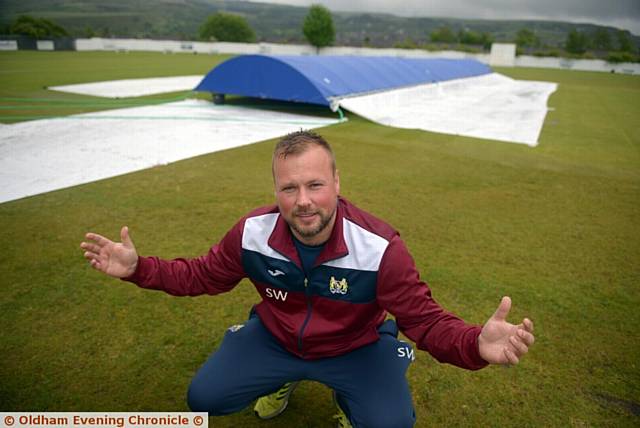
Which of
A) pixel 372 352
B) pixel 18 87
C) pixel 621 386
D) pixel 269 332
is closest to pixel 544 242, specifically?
pixel 621 386

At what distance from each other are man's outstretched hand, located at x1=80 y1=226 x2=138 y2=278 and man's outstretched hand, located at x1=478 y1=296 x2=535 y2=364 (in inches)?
66.1

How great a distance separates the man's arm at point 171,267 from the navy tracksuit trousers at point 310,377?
0.38 meters

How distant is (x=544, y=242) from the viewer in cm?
458

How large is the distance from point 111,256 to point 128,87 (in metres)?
15.4

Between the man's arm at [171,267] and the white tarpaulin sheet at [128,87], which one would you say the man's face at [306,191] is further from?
the white tarpaulin sheet at [128,87]

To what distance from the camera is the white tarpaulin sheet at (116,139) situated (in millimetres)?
6102

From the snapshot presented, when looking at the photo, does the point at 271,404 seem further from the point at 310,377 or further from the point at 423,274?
the point at 423,274

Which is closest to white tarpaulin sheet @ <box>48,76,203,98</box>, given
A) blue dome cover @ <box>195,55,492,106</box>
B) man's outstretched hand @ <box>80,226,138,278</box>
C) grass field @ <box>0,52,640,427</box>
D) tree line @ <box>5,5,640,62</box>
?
blue dome cover @ <box>195,55,492,106</box>

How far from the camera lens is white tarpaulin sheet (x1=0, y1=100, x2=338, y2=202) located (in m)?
6.10

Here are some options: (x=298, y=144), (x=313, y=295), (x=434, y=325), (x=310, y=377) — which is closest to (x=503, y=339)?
(x=434, y=325)

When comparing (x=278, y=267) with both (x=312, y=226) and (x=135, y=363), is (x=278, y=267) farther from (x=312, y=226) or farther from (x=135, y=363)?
(x=135, y=363)

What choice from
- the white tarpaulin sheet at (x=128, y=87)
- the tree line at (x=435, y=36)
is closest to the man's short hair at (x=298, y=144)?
the white tarpaulin sheet at (x=128, y=87)

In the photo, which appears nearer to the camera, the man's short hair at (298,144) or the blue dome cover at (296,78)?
the man's short hair at (298,144)

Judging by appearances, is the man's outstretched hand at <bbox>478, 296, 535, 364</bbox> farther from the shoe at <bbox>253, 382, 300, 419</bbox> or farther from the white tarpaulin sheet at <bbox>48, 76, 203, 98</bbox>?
the white tarpaulin sheet at <bbox>48, 76, 203, 98</bbox>
